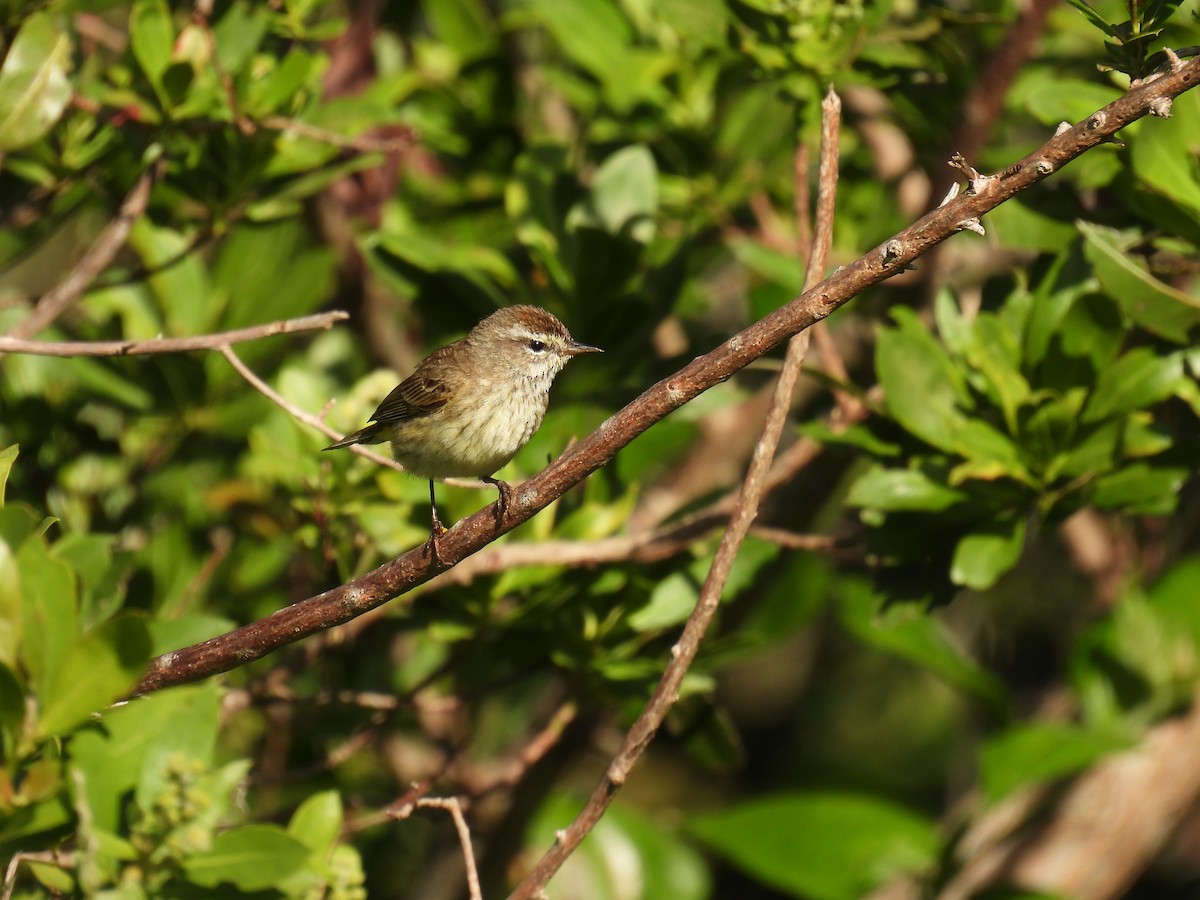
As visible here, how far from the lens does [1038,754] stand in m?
3.95

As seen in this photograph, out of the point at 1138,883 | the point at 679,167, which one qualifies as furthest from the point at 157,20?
the point at 1138,883

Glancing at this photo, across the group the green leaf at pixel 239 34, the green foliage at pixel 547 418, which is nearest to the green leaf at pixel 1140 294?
the green foliage at pixel 547 418

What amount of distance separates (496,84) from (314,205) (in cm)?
77

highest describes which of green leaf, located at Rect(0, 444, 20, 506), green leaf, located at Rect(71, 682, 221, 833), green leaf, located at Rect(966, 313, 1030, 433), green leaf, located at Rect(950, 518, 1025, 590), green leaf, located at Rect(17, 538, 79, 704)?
green leaf, located at Rect(0, 444, 20, 506)

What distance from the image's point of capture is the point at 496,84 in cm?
473

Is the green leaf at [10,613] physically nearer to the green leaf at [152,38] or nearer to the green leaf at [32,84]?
the green leaf at [32,84]

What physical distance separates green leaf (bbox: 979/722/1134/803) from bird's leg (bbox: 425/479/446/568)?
70.8 inches

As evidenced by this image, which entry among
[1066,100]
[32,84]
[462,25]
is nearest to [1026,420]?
[1066,100]

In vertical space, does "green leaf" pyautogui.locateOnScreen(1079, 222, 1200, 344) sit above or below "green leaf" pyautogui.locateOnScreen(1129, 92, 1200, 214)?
below

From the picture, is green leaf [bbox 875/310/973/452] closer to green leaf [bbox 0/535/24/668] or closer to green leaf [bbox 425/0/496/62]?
green leaf [bbox 0/535/24/668]

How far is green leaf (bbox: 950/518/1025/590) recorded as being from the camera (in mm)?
3047

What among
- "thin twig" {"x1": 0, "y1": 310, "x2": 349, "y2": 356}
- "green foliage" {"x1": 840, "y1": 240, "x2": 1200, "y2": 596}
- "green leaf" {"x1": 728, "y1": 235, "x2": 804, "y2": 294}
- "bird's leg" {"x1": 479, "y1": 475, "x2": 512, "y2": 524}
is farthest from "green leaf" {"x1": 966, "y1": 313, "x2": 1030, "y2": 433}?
"thin twig" {"x1": 0, "y1": 310, "x2": 349, "y2": 356}

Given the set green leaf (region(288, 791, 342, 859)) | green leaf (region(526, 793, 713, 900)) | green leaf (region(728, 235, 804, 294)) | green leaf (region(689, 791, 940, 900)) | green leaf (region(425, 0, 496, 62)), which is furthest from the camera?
green leaf (region(425, 0, 496, 62))

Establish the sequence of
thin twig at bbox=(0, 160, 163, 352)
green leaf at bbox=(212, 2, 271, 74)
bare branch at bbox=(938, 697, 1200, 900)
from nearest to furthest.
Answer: thin twig at bbox=(0, 160, 163, 352), green leaf at bbox=(212, 2, 271, 74), bare branch at bbox=(938, 697, 1200, 900)
